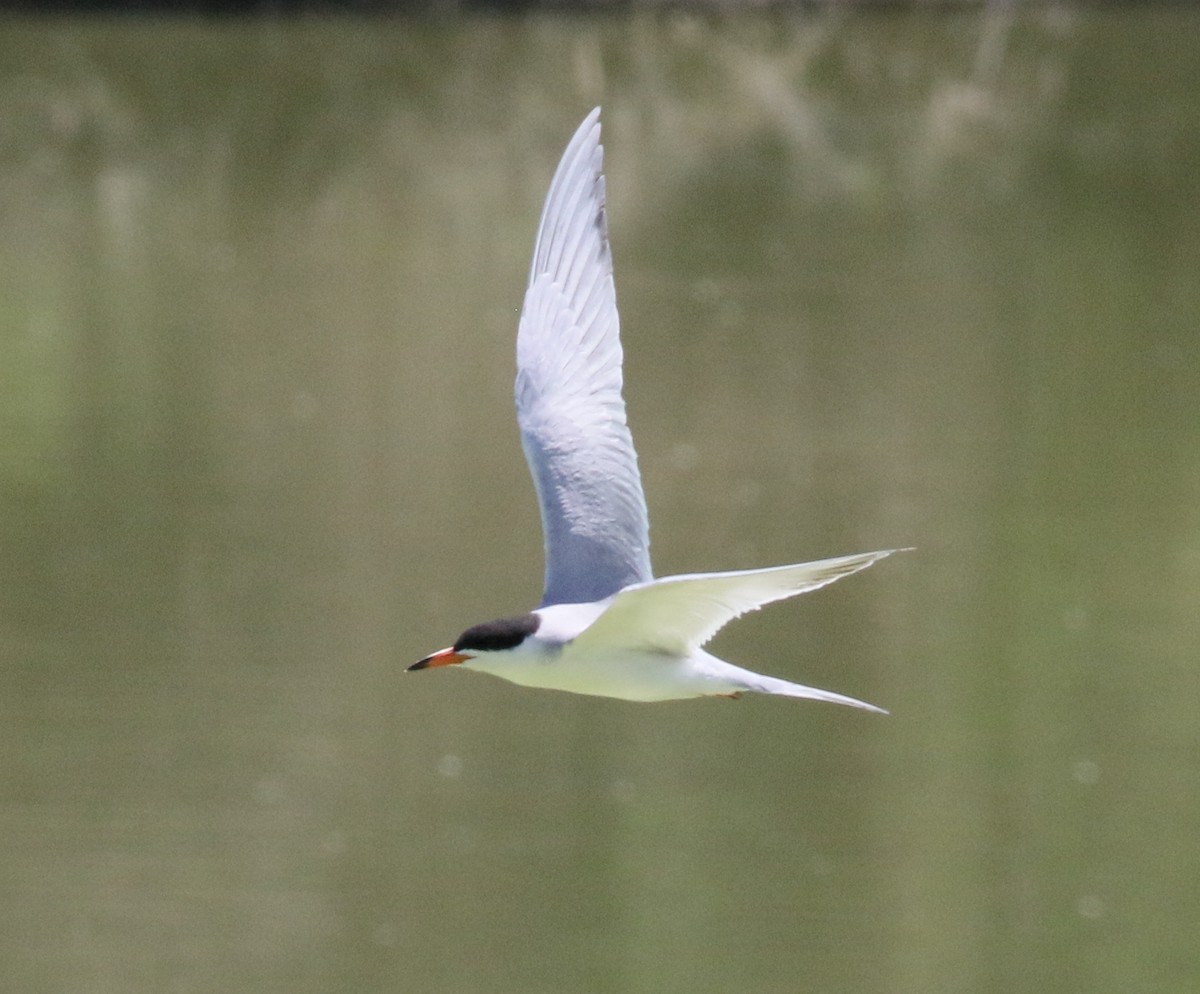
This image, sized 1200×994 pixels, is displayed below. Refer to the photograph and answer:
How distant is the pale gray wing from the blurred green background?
223 cm

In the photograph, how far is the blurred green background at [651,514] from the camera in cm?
629

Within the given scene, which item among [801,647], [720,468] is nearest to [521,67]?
[720,468]

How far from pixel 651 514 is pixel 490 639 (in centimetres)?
503

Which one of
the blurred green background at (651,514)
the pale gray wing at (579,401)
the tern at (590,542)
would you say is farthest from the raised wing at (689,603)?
the blurred green background at (651,514)

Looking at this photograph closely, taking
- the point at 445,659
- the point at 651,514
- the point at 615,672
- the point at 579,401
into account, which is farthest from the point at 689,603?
the point at 651,514

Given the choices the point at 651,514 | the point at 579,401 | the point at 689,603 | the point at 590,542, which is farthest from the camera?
the point at 651,514

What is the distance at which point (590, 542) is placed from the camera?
3.91m

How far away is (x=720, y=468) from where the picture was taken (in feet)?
30.0

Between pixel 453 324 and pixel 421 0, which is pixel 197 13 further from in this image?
pixel 453 324

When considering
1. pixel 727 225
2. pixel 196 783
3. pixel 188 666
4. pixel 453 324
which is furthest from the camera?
pixel 727 225

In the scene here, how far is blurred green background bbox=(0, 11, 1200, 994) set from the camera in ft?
20.6

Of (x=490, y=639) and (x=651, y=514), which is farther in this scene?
(x=651, y=514)

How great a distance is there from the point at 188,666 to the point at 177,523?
1.25 m

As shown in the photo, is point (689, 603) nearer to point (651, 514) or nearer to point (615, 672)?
point (615, 672)
